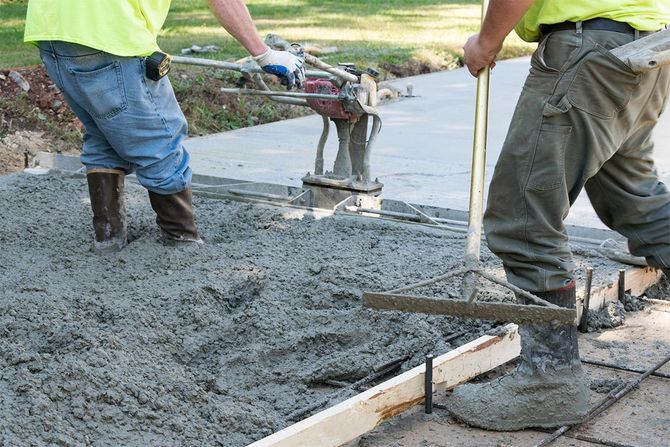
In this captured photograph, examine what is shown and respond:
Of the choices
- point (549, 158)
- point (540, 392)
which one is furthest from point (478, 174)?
point (540, 392)

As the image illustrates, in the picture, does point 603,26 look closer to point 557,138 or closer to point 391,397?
point 557,138

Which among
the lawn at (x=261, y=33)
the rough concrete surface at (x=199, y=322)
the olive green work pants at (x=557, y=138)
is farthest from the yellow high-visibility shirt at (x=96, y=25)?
the lawn at (x=261, y=33)

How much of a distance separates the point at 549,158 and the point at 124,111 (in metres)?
2.05

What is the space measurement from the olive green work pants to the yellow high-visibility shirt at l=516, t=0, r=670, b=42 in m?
0.05

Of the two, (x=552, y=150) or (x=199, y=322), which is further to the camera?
(x=199, y=322)

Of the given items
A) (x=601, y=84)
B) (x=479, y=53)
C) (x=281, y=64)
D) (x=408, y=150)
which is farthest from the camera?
(x=408, y=150)

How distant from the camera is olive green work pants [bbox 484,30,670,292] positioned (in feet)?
10.0

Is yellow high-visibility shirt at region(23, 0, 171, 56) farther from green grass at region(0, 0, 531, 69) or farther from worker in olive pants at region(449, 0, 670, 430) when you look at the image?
green grass at region(0, 0, 531, 69)

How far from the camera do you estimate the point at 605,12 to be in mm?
3059

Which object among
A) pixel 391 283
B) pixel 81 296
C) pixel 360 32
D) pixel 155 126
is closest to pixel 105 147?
pixel 155 126

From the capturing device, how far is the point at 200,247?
4.68m

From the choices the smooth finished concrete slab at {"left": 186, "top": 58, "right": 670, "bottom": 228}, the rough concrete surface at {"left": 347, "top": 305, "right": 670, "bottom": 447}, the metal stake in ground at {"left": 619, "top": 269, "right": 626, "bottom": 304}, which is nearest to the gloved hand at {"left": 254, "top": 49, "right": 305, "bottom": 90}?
the smooth finished concrete slab at {"left": 186, "top": 58, "right": 670, "bottom": 228}

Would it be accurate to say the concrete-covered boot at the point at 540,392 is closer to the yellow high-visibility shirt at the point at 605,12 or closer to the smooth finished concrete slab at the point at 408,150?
the yellow high-visibility shirt at the point at 605,12

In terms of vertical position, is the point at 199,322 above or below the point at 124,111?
below
